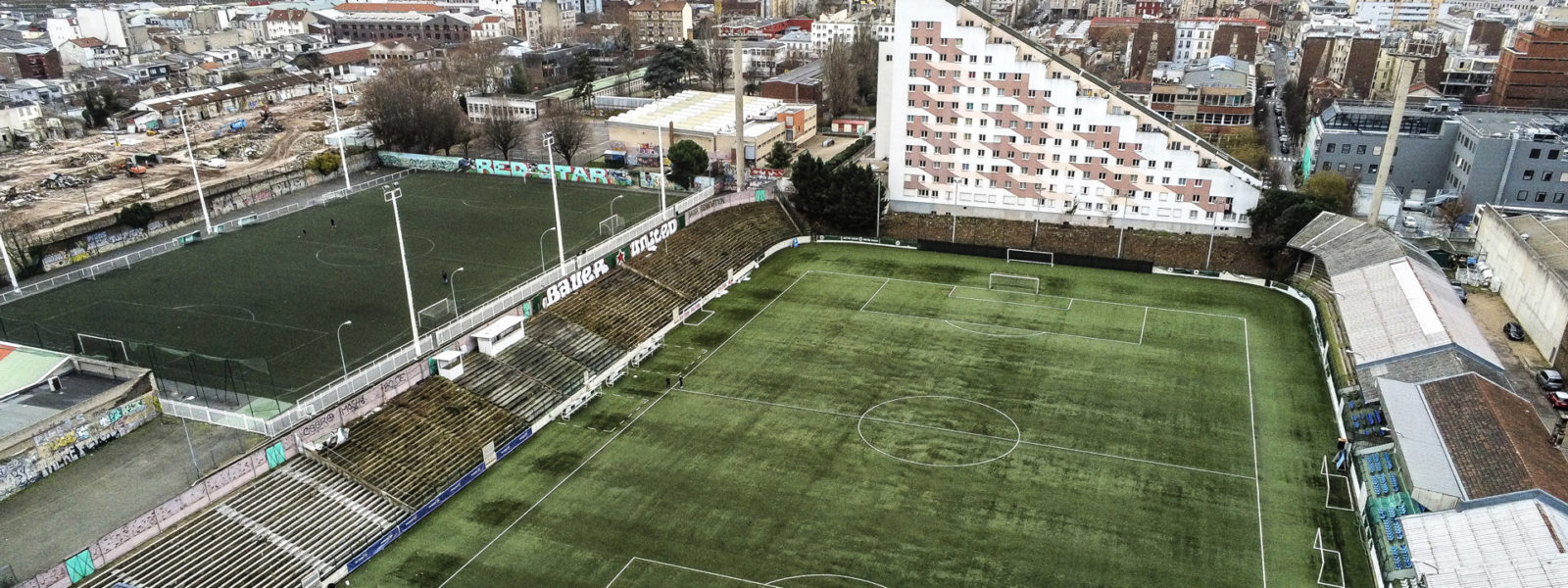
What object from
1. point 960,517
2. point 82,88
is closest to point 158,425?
point 960,517

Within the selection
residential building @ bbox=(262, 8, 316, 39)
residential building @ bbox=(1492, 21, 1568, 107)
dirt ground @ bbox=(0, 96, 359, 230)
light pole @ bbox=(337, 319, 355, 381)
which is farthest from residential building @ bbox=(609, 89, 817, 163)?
residential building @ bbox=(262, 8, 316, 39)

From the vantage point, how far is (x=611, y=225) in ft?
187

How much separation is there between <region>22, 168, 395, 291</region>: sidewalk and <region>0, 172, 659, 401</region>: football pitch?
10.4ft

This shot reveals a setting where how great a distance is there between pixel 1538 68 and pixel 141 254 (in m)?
123

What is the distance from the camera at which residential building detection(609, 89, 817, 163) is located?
7731 centimetres

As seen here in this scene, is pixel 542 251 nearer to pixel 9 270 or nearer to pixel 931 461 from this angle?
pixel 9 270

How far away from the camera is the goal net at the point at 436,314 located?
4188cm

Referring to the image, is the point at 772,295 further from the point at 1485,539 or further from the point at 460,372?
the point at 1485,539

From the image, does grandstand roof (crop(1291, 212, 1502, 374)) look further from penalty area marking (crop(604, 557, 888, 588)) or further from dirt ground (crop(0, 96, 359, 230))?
dirt ground (crop(0, 96, 359, 230))

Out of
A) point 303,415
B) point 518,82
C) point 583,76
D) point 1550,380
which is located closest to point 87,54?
point 518,82

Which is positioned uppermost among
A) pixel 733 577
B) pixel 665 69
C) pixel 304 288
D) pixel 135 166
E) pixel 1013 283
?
pixel 665 69

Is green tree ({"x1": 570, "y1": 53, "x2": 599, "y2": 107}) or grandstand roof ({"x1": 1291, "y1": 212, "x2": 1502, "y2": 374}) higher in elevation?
green tree ({"x1": 570, "y1": 53, "x2": 599, "y2": 107})

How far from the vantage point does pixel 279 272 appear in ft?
161

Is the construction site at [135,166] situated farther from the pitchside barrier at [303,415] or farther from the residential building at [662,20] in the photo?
the residential building at [662,20]
